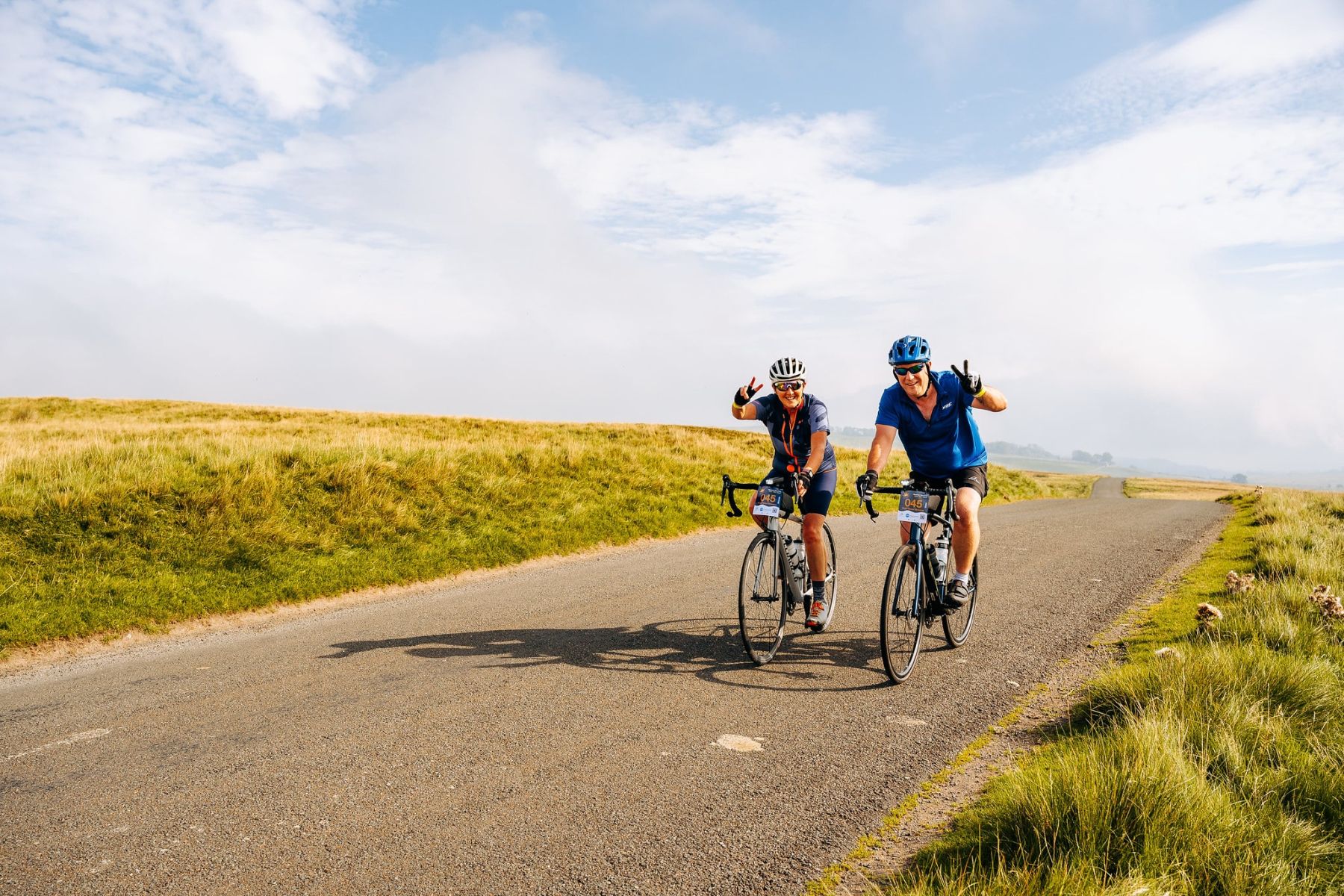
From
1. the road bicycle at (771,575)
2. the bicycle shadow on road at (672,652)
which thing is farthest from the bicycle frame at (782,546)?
the bicycle shadow on road at (672,652)

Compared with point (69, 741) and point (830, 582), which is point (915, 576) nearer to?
point (830, 582)

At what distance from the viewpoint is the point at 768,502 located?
6.78 meters

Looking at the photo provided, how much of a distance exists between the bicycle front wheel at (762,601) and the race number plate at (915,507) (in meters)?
1.20

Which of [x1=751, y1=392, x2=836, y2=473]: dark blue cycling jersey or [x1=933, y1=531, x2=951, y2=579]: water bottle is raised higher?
[x1=751, y1=392, x2=836, y2=473]: dark blue cycling jersey

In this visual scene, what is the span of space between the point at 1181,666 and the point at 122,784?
269 inches

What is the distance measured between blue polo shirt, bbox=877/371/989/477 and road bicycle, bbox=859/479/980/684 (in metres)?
0.22

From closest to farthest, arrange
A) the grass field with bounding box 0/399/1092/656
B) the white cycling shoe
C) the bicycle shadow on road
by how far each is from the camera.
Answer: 1. the bicycle shadow on road
2. the white cycling shoe
3. the grass field with bounding box 0/399/1092/656

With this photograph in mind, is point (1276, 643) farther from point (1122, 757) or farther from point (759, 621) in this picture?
point (759, 621)

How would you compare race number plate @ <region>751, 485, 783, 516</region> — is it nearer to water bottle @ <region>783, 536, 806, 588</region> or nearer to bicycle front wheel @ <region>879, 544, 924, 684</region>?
water bottle @ <region>783, 536, 806, 588</region>

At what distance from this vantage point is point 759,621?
6.89 metres

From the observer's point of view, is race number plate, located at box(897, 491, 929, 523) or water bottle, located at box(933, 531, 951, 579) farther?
water bottle, located at box(933, 531, 951, 579)

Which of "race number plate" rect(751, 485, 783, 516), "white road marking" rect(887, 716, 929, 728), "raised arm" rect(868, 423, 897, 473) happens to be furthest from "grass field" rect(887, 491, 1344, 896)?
"race number plate" rect(751, 485, 783, 516)

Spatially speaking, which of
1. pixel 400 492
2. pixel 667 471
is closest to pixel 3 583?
pixel 400 492

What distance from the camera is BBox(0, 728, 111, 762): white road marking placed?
16.6ft
